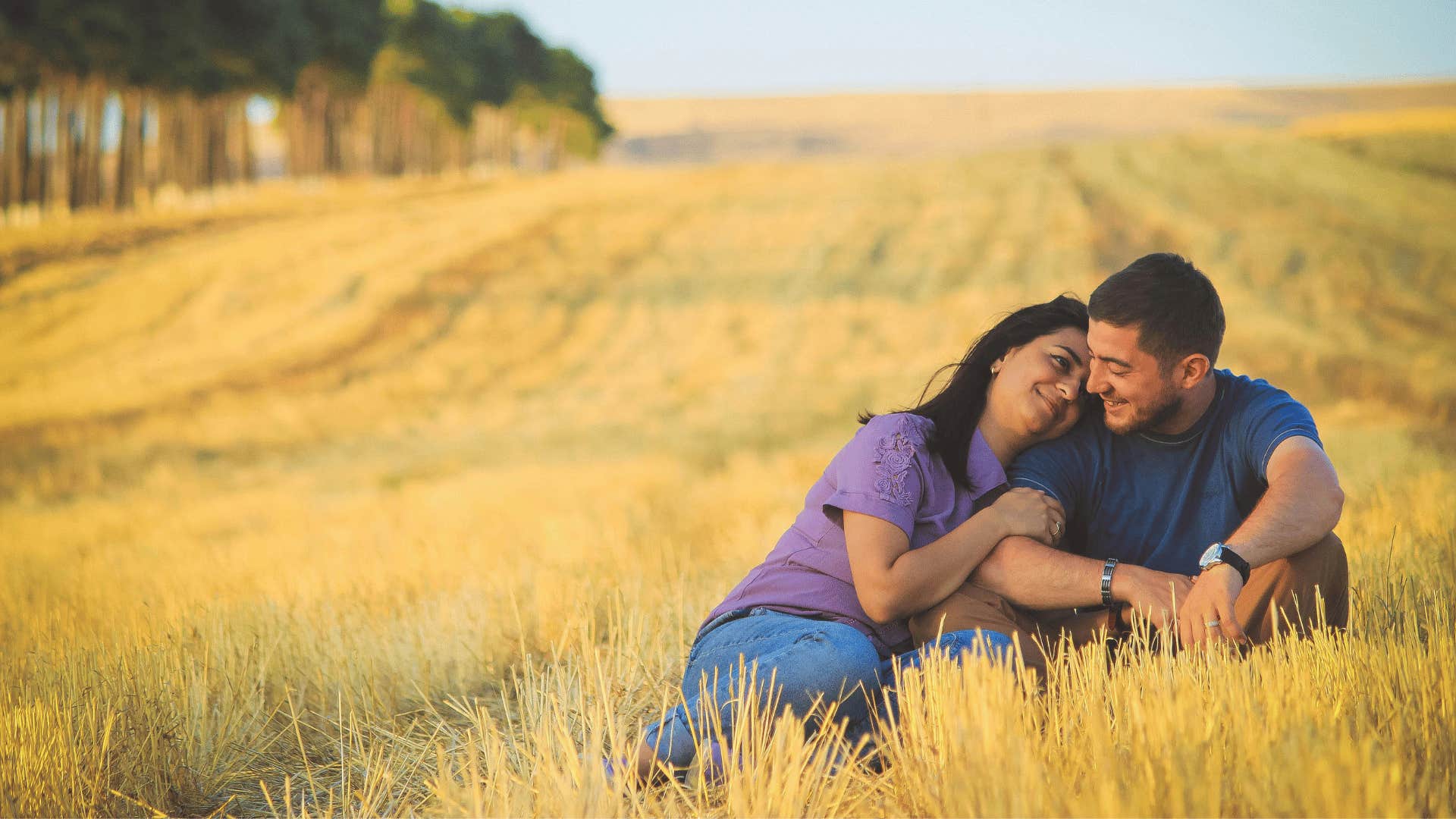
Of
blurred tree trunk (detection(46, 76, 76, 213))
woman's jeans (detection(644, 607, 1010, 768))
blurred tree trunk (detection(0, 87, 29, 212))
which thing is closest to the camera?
woman's jeans (detection(644, 607, 1010, 768))

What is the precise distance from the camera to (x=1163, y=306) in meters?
3.75

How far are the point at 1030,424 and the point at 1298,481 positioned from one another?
0.87 metres

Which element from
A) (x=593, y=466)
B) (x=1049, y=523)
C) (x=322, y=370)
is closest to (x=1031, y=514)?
(x=1049, y=523)

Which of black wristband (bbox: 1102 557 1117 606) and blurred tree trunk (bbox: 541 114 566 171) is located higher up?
blurred tree trunk (bbox: 541 114 566 171)

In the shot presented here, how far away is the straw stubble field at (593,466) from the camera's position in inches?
119

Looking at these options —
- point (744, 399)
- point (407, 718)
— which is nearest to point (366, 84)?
point (744, 399)

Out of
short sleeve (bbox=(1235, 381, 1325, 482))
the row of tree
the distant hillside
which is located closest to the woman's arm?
short sleeve (bbox=(1235, 381, 1325, 482))

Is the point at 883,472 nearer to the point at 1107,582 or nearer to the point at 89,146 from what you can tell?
the point at 1107,582

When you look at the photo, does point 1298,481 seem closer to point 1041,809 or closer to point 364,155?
point 1041,809

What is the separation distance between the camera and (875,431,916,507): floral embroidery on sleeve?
3541 millimetres

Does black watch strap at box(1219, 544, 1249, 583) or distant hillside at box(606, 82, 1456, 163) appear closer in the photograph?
black watch strap at box(1219, 544, 1249, 583)

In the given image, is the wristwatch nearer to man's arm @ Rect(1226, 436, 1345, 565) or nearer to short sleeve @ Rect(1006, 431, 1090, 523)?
man's arm @ Rect(1226, 436, 1345, 565)

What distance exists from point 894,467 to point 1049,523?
64 cm

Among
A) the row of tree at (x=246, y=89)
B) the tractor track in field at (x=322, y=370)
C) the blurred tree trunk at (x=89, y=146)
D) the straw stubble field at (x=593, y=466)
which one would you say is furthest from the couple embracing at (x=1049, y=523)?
the blurred tree trunk at (x=89, y=146)
